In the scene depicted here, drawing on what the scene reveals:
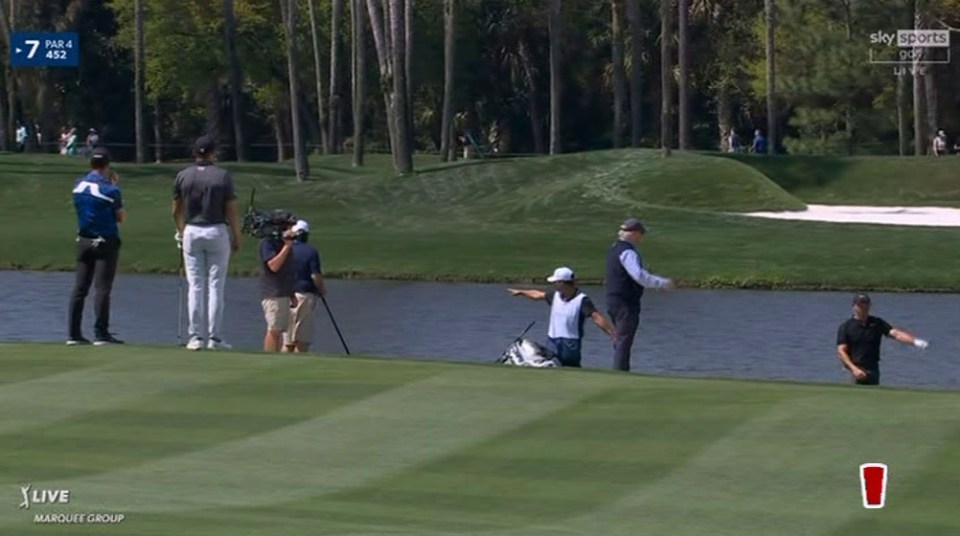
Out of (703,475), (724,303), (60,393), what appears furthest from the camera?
(724,303)

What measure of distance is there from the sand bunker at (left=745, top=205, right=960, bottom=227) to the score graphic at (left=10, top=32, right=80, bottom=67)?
27184 millimetres

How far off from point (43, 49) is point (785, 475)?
211ft

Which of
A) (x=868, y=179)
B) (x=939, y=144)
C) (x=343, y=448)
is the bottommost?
(x=868, y=179)

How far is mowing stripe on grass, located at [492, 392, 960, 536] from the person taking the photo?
1130cm

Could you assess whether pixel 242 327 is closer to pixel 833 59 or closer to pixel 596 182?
pixel 596 182

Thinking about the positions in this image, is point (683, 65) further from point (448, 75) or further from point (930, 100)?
point (448, 75)

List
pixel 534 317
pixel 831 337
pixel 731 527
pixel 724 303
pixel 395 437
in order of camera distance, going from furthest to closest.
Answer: pixel 724 303
pixel 534 317
pixel 831 337
pixel 395 437
pixel 731 527

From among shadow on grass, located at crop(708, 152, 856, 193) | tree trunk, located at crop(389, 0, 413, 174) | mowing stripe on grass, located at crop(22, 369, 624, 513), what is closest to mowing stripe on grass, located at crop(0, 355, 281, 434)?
mowing stripe on grass, located at crop(22, 369, 624, 513)

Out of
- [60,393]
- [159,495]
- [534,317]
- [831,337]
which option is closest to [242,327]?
[534,317]

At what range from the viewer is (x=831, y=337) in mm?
32156

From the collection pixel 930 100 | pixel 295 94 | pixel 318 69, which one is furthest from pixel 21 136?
pixel 930 100

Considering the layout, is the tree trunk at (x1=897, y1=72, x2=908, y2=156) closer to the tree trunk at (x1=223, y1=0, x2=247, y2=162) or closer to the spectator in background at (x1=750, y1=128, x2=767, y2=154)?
the spectator in background at (x1=750, y1=128, x2=767, y2=154)

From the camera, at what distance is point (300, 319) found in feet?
72.0

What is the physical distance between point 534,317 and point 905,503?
23.4 metres
